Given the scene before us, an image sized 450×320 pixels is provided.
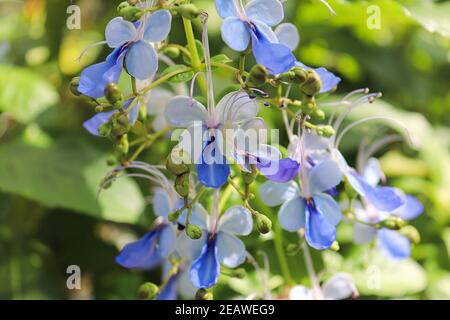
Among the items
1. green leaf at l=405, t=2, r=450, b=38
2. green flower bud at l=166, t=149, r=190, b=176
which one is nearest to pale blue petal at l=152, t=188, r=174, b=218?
green flower bud at l=166, t=149, r=190, b=176

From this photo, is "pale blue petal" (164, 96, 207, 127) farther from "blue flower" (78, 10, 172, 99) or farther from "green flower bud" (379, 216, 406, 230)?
"green flower bud" (379, 216, 406, 230)

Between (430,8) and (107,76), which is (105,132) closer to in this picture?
(107,76)

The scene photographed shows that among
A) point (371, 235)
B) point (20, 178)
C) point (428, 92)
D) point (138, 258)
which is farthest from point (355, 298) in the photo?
point (428, 92)

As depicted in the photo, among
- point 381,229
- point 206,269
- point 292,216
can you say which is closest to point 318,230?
point 292,216

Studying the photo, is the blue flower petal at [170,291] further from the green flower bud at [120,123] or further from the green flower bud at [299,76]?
the green flower bud at [299,76]

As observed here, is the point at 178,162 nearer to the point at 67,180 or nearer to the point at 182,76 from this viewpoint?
the point at 182,76

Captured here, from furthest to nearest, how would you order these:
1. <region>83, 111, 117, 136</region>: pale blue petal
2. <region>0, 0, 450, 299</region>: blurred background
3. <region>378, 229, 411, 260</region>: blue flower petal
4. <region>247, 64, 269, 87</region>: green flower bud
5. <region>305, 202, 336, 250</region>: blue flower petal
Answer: <region>0, 0, 450, 299</region>: blurred background, <region>378, 229, 411, 260</region>: blue flower petal, <region>83, 111, 117, 136</region>: pale blue petal, <region>305, 202, 336, 250</region>: blue flower petal, <region>247, 64, 269, 87</region>: green flower bud

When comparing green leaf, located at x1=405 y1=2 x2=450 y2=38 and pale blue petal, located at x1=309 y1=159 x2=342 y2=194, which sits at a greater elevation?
green leaf, located at x1=405 y1=2 x2=450 y2=38

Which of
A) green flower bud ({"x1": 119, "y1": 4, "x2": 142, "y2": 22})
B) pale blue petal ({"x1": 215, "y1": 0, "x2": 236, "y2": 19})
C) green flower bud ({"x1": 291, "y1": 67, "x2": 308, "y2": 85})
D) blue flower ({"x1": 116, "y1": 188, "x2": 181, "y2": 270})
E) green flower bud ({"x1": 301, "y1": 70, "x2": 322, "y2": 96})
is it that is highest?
pale blue petal ({"x1": 215, "y1": 0, "x2": 236, "y2": 19})

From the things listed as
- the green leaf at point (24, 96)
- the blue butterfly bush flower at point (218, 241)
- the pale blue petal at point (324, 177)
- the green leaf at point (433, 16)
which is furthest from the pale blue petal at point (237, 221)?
the green leaf at point (24, 96)
